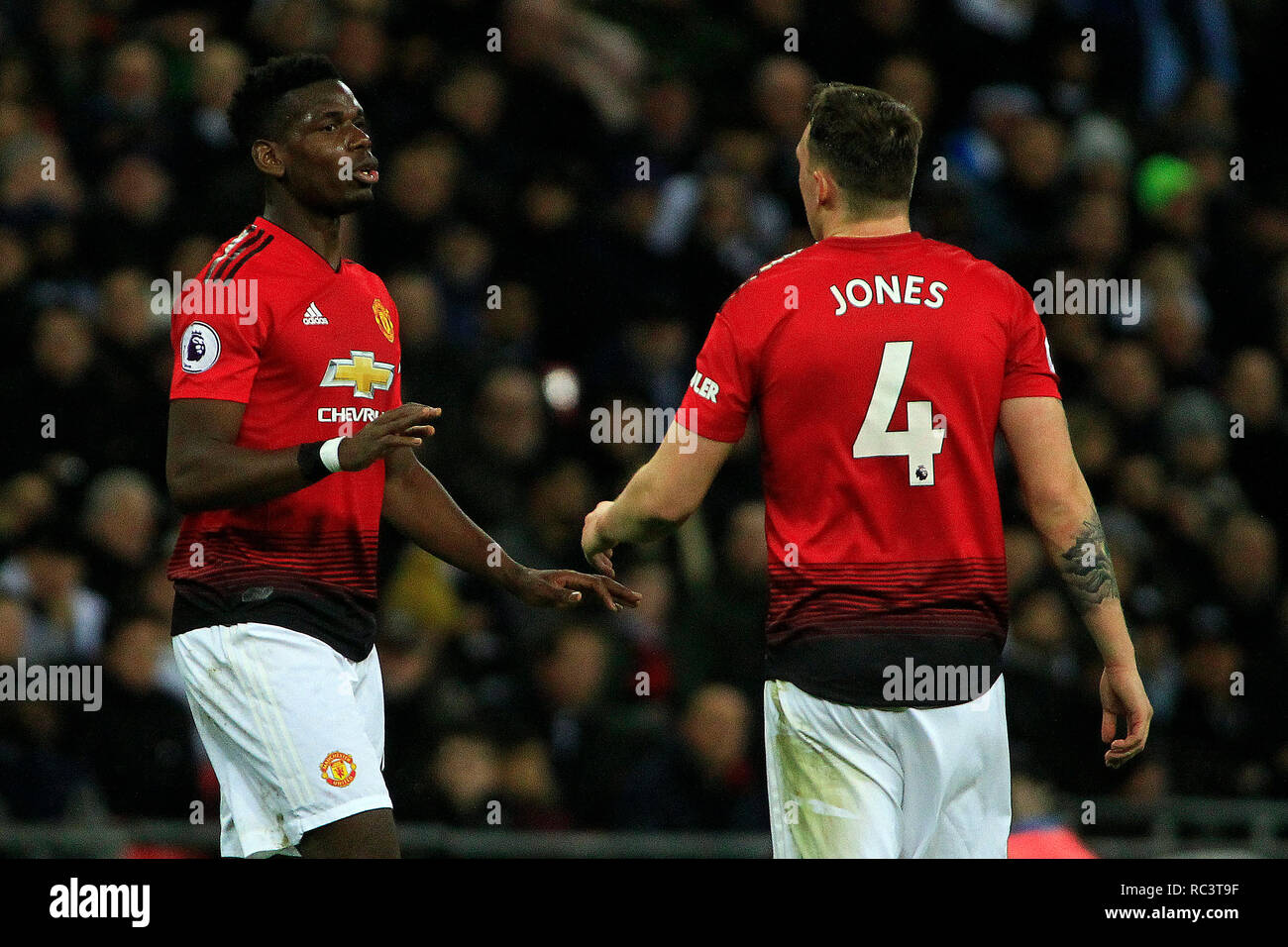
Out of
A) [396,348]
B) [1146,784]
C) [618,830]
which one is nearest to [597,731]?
[618,830]

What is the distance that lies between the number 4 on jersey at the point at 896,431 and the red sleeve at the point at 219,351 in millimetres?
1520

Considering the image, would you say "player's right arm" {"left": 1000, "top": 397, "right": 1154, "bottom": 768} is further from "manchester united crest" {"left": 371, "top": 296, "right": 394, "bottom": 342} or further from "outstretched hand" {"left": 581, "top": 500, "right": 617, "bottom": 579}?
"manchester united crest" {"left": 371, "top": 296, "right": 394, "bottom": 342}

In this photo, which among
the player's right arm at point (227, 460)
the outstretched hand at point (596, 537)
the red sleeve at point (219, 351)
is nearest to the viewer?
the player's right arm at point (227, 460)

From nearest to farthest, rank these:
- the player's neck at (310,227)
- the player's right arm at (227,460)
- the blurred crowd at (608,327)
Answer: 1. the player's right arm at (227,460)
2. the player's neck at (310,227)
3. the blurred crowd at (608,327)

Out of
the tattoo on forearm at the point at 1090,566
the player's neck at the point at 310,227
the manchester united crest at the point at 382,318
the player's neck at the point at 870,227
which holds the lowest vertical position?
the tattoo on forearm at the point at 1090,566

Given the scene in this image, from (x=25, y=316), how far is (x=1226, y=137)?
6587 mm

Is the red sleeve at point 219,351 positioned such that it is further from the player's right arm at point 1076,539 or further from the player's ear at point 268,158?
the player's right arm at point 1076,539

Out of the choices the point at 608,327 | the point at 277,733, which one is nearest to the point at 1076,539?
the point at 277,733

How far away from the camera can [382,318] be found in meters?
4.82

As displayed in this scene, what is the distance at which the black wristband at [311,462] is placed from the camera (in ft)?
14.1

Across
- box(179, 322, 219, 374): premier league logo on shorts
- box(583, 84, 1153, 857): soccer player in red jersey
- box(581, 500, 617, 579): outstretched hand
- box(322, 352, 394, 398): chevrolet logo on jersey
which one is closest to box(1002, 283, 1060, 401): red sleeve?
box(583, 84, 1153, 857): soccer player in red jersey

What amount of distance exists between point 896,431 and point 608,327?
4.81 metres

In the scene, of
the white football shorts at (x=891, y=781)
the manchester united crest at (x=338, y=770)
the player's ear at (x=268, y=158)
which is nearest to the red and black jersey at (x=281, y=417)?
the player's ear at (x=268, y=158)

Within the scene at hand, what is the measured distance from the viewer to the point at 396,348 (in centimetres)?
487
